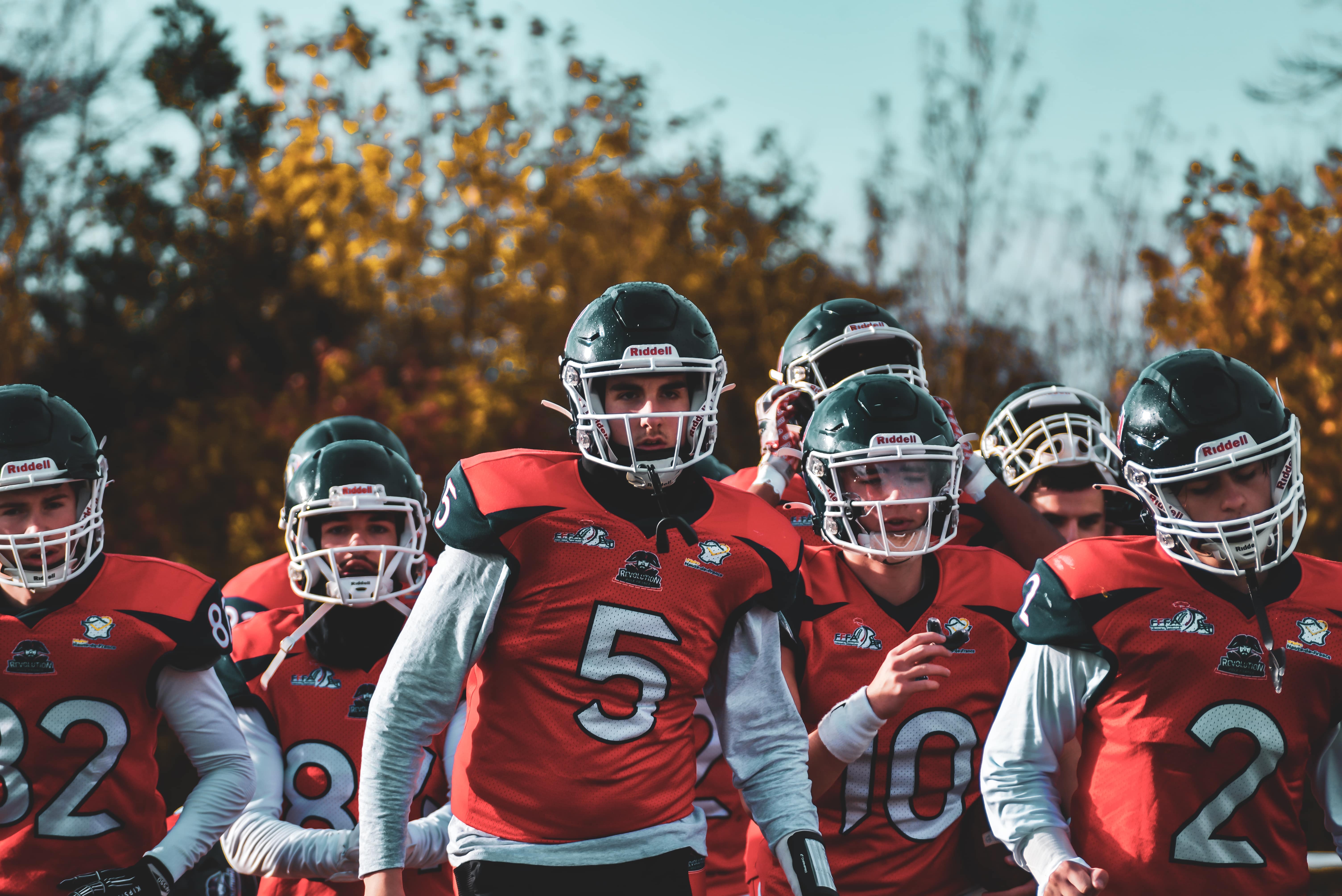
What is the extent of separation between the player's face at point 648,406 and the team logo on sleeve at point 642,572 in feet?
0.77

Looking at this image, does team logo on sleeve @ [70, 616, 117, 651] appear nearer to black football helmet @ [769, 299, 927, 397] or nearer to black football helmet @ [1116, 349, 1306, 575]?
black football helmet @ [769, 299, 927, 397]

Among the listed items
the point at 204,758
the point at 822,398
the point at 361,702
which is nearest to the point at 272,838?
the point at 204,758

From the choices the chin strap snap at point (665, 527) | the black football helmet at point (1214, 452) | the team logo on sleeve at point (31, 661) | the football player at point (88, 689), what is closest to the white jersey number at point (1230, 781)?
the black football helmet at point (1214, 452)

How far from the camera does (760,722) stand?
2.93 metres

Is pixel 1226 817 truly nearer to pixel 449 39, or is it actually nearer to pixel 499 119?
pixel 499 119

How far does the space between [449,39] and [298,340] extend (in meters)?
4.19

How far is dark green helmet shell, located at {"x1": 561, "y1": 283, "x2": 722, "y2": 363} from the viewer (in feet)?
9.55

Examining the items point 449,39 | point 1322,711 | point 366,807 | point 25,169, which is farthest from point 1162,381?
point 25,169

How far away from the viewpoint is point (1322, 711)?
9.05 ft

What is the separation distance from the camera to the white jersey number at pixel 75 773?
319 centimetres

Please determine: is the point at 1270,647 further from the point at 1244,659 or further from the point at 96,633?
the point at 96,633

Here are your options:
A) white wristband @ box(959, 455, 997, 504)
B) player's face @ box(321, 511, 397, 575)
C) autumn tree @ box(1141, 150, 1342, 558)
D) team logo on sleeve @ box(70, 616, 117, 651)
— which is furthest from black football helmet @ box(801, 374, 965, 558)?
autumn tree @ box(1141, 150, 1342, 558)

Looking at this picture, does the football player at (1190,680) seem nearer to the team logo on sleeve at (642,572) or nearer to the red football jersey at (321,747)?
the team logo on sleeve at (642,572)

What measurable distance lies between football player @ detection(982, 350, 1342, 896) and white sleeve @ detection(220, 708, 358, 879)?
69.1 inches
